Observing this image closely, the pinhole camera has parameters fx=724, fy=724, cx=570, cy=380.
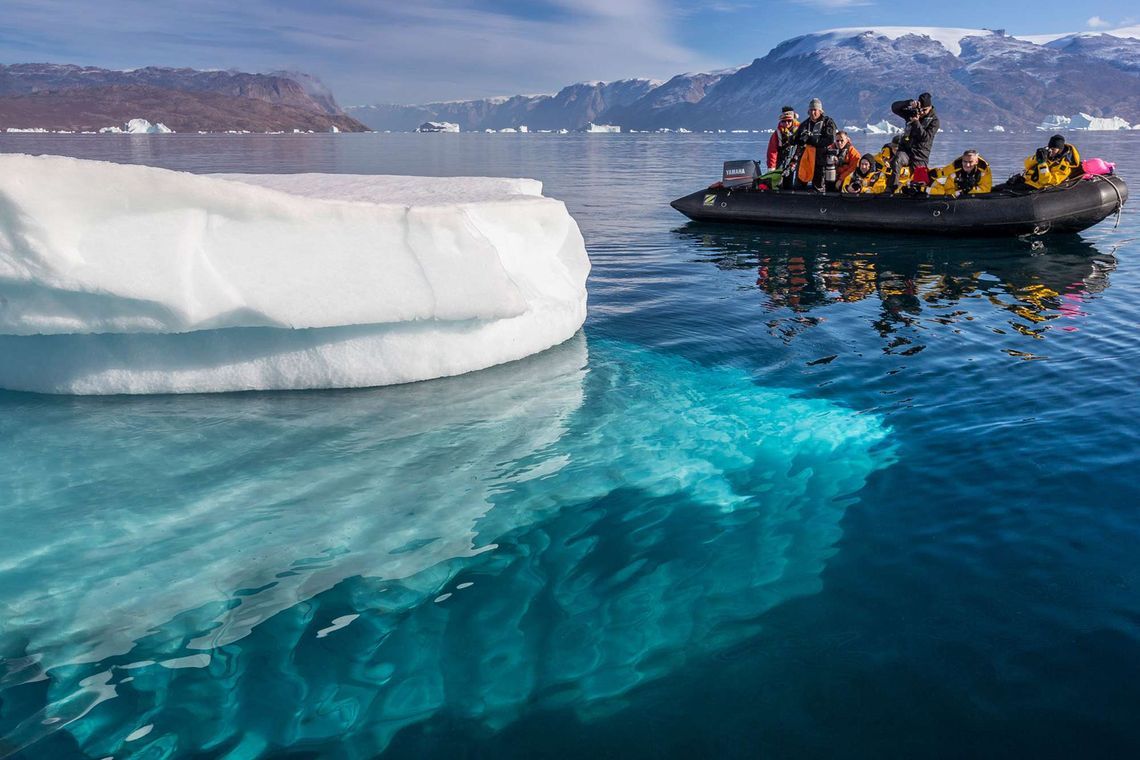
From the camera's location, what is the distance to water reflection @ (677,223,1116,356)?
10.6 metres

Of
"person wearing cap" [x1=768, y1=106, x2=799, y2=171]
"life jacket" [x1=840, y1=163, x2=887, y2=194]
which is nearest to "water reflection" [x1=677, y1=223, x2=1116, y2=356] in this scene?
"life jacket" [x1=840, y1=163, x2=887, y2=194]

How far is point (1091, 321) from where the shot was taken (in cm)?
1013

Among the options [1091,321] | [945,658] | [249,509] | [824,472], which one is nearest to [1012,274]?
[1091,321]

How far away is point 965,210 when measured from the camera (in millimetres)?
16500

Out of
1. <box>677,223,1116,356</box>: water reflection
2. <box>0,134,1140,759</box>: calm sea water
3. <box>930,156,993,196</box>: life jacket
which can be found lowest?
<box>0,134,1140,759</box>: calm sea water

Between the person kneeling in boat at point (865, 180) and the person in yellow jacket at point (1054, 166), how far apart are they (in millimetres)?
3116

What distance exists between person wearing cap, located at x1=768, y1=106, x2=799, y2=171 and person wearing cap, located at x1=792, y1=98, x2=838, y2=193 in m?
0.21

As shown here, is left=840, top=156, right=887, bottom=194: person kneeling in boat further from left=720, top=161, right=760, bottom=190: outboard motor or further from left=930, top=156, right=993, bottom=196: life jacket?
left=720, top=161, right=760, bottom=190: outboard motor

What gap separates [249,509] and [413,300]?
228 cm

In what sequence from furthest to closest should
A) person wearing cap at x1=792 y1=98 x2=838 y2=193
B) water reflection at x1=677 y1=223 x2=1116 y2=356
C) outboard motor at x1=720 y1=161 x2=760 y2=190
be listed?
outboard motor at x1=720 y1=161 x2=760 y2=190 < person wearing cap at x1=792 y1=98 x2=838 y2=193 < water reflection at x1=677 y1=223 x2=1116 y2=356

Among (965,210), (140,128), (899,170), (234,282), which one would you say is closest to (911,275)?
(965,210)

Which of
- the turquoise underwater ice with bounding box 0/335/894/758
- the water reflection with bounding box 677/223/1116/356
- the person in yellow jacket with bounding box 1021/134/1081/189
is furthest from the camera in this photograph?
the person in yellow jacket with bounding box 1021/134/1081/189

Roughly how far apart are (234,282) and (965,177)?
1688 centimetres

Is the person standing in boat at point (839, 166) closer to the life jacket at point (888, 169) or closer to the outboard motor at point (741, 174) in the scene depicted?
the life jacket at point (888, 169)
